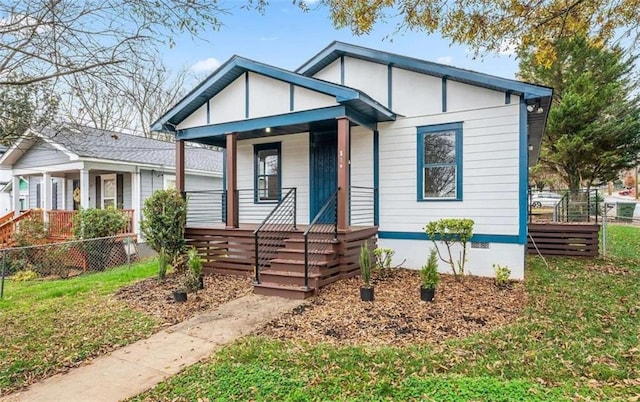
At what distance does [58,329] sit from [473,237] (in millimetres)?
7086

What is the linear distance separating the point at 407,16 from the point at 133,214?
11.2 meters

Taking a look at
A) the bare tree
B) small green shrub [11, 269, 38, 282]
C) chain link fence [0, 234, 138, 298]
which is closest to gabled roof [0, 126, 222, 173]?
chain link fence [0, 234, 138, 298]

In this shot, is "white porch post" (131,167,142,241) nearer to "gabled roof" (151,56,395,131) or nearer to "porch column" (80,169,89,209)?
"porch column" (80,169,89,209)

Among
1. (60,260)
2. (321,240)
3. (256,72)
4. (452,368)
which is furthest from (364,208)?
(60,260)

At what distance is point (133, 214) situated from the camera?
13516 mm

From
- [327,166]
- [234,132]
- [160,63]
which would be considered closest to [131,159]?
[234,132]

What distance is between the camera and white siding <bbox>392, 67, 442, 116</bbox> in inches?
316

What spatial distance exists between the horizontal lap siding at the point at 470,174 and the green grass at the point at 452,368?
2.99m

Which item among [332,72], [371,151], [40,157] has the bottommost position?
[371,151]

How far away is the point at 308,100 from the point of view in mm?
7480

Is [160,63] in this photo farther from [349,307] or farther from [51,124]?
[349,307]

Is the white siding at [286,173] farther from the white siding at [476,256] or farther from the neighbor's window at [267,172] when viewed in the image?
the white siding at [476,256]

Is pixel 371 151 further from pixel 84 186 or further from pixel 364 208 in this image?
pixel 84 186

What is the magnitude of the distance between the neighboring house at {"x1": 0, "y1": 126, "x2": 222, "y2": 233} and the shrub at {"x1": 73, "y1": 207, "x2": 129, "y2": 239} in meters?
Result: 0.70
